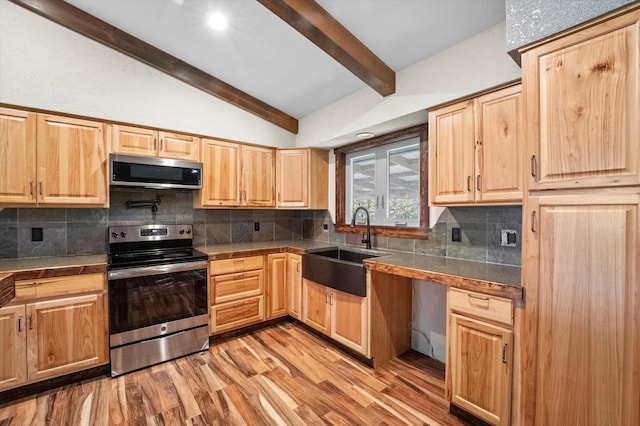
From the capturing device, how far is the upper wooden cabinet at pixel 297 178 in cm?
337

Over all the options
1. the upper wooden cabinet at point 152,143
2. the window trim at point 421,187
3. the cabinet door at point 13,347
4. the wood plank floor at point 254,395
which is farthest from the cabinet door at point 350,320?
the cabinet door at point 13,347

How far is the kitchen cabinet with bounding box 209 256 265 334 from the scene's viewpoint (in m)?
2.70

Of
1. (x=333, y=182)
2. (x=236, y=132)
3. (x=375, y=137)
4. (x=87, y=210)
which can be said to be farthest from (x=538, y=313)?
(x=87, y=210)

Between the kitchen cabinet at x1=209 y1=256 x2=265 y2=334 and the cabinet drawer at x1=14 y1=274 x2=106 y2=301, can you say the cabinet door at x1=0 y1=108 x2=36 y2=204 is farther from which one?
the kitchen cabinet at x1=209 y1=256 x2=265 y2=334

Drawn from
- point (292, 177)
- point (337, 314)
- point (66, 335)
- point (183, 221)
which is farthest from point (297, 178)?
point (66, 335)

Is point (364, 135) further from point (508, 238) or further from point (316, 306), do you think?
point (316, 306)

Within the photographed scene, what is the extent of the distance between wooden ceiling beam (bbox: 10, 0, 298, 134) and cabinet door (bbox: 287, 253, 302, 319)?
5.47ft

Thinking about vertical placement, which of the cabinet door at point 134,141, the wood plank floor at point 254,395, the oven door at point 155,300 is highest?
the cabinet door at point 134,141

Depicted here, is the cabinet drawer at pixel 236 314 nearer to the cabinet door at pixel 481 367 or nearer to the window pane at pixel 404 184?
the window pane at pixel 404 184

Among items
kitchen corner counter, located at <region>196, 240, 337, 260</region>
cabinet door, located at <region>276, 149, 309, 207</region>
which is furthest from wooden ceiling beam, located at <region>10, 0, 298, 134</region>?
kitchen corner counter, located at <region>196, 240, 337, 260</region>

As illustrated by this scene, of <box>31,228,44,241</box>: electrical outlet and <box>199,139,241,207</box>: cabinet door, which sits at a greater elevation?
<box>199,139,241,207</box>: cabinet door

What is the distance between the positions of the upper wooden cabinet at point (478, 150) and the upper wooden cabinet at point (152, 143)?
89.7 inches

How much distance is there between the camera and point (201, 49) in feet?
7.94

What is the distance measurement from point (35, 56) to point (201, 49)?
1195mm
